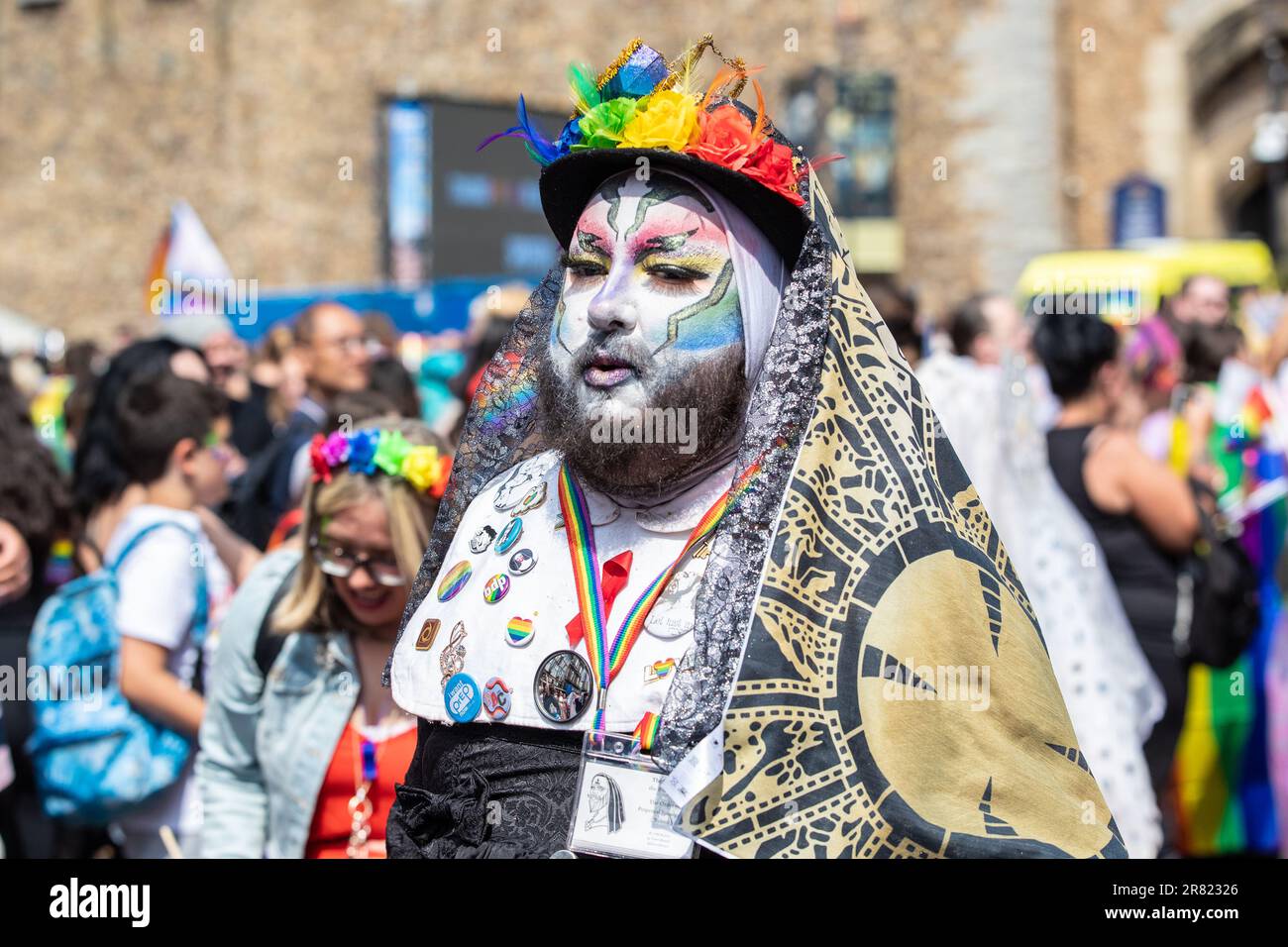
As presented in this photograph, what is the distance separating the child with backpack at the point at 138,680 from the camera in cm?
394

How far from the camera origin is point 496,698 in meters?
2.31

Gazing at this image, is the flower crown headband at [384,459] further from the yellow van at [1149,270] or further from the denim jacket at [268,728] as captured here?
the yellow van at [1149,270]

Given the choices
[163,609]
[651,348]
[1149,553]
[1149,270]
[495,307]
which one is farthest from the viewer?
[1149,270]

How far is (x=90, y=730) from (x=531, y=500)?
193cm

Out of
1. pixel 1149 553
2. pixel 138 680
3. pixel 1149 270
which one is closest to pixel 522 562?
pixel 138 680

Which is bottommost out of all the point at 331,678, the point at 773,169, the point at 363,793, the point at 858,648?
the point at 363,793

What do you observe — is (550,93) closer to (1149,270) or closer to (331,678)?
(1149,270)

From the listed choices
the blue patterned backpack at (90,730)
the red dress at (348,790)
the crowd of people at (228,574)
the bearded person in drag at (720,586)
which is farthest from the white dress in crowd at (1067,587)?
the bearded person in drag at (720,586)

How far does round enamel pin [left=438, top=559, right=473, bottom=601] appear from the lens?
2.45 meters

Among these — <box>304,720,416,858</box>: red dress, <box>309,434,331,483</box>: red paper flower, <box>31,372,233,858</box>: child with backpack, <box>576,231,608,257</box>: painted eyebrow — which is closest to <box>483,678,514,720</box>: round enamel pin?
<box>576,231,608,257</box>: painted eyebrow

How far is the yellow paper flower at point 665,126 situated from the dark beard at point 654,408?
0.95 ft

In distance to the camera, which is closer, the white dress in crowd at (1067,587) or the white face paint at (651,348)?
the white face paint at (651,348)
